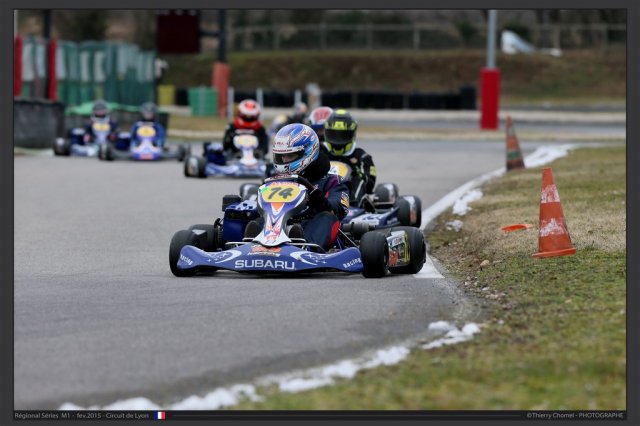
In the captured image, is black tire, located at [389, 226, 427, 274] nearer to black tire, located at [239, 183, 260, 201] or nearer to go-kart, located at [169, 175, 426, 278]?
go-kart, located at [169, 175, 426, 278]

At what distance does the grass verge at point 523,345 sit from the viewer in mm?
6551

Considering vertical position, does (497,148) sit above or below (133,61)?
below

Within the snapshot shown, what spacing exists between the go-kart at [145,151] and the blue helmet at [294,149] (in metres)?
17.2

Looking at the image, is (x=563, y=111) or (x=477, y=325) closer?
(x=477, y=325)

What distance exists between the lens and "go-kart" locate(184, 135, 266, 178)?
24062 mm

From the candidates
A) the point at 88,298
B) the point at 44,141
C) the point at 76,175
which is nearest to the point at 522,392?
the point at 88,298

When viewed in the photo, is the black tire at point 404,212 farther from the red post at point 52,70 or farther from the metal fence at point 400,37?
the metal fence at point 400,37

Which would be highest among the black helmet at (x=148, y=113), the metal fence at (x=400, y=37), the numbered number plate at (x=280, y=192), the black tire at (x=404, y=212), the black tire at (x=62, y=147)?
the metal fence at (x=400, y=37)

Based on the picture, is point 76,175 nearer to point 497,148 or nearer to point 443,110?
point 497,148

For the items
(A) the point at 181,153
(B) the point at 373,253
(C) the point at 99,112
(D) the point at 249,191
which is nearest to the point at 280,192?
(B) the point at 373,253

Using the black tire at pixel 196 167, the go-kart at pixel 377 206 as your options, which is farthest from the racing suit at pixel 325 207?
the black tire at pixel 196 167

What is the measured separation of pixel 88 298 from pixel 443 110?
167 ft

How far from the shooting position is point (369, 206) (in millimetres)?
15344

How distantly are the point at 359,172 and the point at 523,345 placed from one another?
757 centimetres
